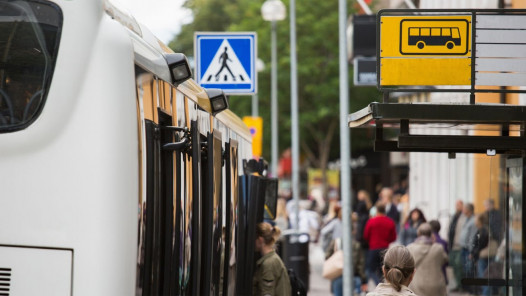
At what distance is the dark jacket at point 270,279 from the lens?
31.8ft

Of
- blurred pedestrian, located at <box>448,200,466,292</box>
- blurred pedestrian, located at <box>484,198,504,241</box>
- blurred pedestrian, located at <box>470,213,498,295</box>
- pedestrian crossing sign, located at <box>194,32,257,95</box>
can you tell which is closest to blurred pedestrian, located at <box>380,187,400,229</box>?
blurred pedestrian, located at <box>448,200,466,292</box>

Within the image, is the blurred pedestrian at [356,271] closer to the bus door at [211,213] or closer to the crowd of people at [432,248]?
the crowd of people at [432,248]

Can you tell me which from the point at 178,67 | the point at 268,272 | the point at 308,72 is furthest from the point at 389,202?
the point at 308,72

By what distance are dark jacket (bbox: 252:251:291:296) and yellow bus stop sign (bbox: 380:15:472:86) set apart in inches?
85.0

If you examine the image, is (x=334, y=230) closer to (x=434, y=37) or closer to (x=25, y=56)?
(x=434, y=37)

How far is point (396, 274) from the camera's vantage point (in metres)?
6.73

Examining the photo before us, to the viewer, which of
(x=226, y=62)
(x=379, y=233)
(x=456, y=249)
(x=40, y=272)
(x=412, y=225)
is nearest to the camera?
(x=40, y=272)

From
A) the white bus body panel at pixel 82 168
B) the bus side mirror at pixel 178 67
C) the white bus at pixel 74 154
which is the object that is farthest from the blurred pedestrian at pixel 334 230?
the white bus body panel at pixel 82 168

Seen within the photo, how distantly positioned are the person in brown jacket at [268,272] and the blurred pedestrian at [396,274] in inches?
114

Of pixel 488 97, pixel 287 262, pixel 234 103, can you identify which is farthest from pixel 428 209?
pixel 234 103

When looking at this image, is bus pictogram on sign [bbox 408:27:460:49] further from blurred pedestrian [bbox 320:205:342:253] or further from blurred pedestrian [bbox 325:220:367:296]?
blurred pedestrian [bbox 320:205:342:253]

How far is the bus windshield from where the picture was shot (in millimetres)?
4711

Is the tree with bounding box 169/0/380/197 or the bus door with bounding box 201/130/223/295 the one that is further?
the tree with bounding box 169/0/380/197

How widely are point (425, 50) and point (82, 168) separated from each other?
4489mm
